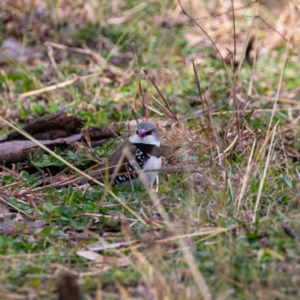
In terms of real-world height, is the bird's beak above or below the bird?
above

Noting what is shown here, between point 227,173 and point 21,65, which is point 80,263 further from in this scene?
point 21,65

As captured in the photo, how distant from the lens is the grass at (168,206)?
313cm

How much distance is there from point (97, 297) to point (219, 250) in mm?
743

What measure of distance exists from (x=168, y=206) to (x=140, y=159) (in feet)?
2.30

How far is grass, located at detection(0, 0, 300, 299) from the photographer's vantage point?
3131 millimetres

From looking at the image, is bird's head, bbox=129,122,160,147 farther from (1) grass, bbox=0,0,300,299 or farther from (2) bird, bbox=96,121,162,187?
(1) grass, bbox=0,0,300,299

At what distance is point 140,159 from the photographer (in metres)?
4.79

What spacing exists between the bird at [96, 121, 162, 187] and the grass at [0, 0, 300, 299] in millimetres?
149

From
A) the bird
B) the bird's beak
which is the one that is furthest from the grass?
the bird's beak

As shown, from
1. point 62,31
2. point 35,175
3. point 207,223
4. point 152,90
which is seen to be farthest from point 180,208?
point 62,31

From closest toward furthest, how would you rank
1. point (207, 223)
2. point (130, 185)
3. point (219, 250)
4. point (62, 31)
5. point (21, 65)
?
point (219, 250) → point (207, 223) → point (130, 185) → point (21, 65) → point (62, 31)

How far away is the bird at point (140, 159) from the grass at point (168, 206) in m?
0.15

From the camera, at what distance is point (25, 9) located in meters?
9.47

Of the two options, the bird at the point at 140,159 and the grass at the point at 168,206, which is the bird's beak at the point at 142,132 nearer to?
the bird at the point at 140,159
